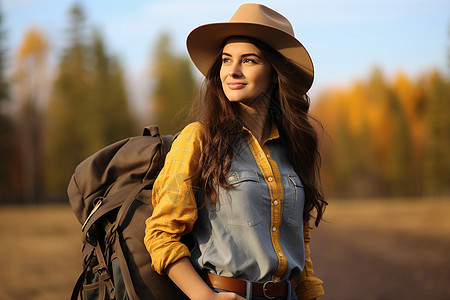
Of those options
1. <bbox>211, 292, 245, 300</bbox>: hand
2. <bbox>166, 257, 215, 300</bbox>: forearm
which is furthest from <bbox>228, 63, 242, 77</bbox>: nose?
<bbox>211, 292, 245, 300</bbox>: hand

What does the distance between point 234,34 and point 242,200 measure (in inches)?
31.3

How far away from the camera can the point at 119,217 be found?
2.53 metres

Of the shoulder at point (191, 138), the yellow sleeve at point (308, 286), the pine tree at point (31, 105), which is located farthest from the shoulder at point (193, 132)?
the pine tree at point (31, 105)

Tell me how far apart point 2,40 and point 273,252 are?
3550cm

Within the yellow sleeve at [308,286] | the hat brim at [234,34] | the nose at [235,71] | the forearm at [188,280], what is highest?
the hat brim at [234,34]

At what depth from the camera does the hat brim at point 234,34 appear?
260cm

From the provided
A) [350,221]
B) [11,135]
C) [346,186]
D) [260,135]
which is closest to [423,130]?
[346,186]

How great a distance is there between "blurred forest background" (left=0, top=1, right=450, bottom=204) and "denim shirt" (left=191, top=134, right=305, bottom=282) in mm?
32629

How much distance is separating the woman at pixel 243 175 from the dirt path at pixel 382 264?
5839 mm

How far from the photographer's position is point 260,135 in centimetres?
273

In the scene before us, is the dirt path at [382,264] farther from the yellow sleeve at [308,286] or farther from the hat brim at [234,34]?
the hat brim at [234,34]

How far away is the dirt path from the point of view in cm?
861

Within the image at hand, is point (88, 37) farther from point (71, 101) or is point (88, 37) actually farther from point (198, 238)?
point (198, 238)

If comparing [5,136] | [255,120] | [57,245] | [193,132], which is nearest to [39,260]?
[57,245]
